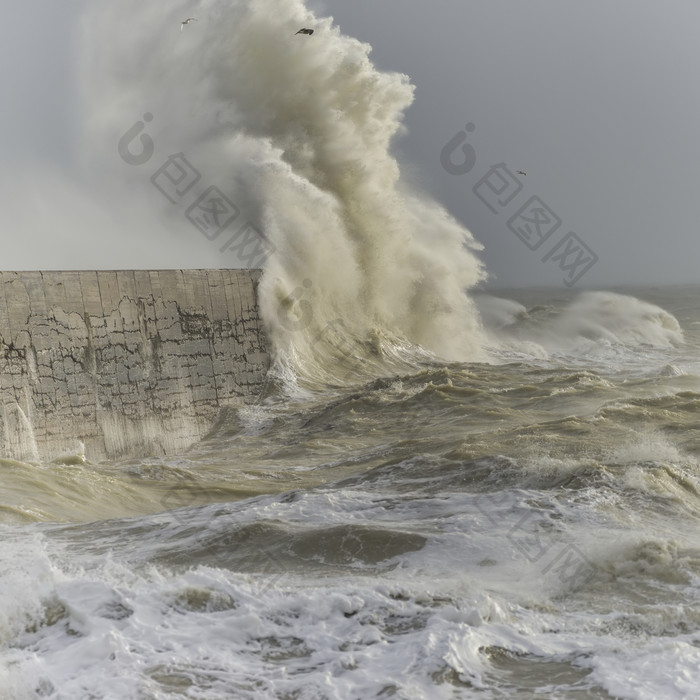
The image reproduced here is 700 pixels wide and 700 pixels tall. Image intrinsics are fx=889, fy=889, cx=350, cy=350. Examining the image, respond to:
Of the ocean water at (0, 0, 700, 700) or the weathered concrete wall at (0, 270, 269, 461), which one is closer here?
the ocean water at (0, 0, 700, 700)

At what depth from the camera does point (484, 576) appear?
465 cm

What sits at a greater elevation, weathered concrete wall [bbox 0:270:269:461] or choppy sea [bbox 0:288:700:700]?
weathered concrete wall [bbox 0:270:269:461]

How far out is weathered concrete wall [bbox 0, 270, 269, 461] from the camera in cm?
943

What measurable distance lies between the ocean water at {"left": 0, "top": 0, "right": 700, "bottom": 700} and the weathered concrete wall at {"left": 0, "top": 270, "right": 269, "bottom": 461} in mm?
416

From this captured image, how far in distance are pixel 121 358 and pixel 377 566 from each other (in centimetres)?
616

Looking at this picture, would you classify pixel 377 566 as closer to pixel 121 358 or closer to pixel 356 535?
pixel 356 535

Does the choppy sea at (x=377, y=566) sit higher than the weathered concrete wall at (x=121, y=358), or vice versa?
the weathered concrete wall at (x=121, y=358)

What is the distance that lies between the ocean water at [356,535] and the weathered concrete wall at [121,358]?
416mm

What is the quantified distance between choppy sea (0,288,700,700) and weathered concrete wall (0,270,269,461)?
69 centimetres

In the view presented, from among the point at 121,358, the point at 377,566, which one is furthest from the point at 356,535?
the point at 121,358

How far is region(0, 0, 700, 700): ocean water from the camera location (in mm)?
3652

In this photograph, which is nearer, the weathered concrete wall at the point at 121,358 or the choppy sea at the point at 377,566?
the choppy sea at the point at 377,566

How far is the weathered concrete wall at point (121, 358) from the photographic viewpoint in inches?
371

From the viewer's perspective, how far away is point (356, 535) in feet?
17.5
